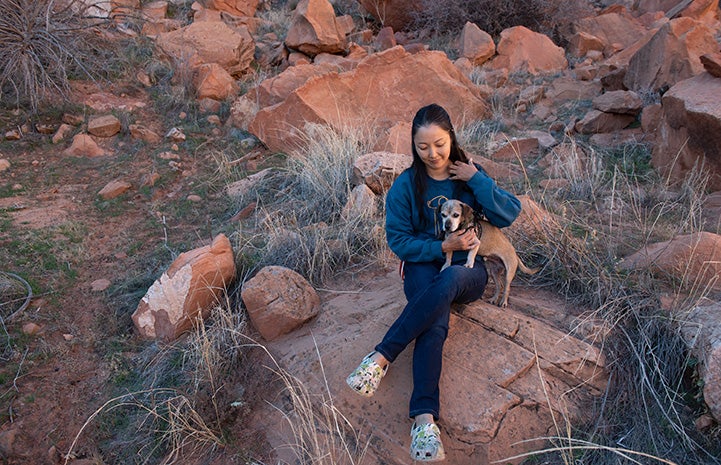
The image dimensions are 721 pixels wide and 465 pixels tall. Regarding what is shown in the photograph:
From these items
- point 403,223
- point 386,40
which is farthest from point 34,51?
point 403,223

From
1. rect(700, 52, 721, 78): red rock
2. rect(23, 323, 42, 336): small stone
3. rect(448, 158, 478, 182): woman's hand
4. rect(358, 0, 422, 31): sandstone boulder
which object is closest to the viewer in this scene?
rect(448, 158, 478, 182): woman's hand

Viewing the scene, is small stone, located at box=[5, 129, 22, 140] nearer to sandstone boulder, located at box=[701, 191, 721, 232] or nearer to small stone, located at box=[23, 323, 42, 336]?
small stone, located at box=[23, 323, 42, 336]

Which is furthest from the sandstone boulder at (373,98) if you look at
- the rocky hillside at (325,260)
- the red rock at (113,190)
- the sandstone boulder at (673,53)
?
the sandstone boulder at (673,53)

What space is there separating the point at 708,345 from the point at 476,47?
6556 mm

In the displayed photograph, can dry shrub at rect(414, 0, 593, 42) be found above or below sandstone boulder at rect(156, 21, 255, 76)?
Answer: above

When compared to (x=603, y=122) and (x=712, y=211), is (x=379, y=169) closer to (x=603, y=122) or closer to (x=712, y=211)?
(x=712, y=211)

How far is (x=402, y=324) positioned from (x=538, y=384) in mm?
650

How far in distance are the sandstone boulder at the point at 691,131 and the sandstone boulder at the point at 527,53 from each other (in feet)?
11.0

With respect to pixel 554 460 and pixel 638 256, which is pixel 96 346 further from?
pixel 638 256

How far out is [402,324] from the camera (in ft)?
7.98

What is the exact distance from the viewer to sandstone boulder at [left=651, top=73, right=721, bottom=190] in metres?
4.19

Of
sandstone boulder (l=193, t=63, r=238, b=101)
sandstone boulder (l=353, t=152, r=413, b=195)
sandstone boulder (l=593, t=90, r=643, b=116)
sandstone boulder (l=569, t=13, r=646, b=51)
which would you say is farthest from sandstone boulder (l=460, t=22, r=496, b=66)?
sandstone boulder (l=353, t=152, r=413, b=195)

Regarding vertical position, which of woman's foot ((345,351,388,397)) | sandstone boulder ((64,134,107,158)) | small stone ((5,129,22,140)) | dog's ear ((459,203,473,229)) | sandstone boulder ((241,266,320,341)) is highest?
dog's ear ((459,203,473,229))

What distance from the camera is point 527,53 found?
798 centimetres
